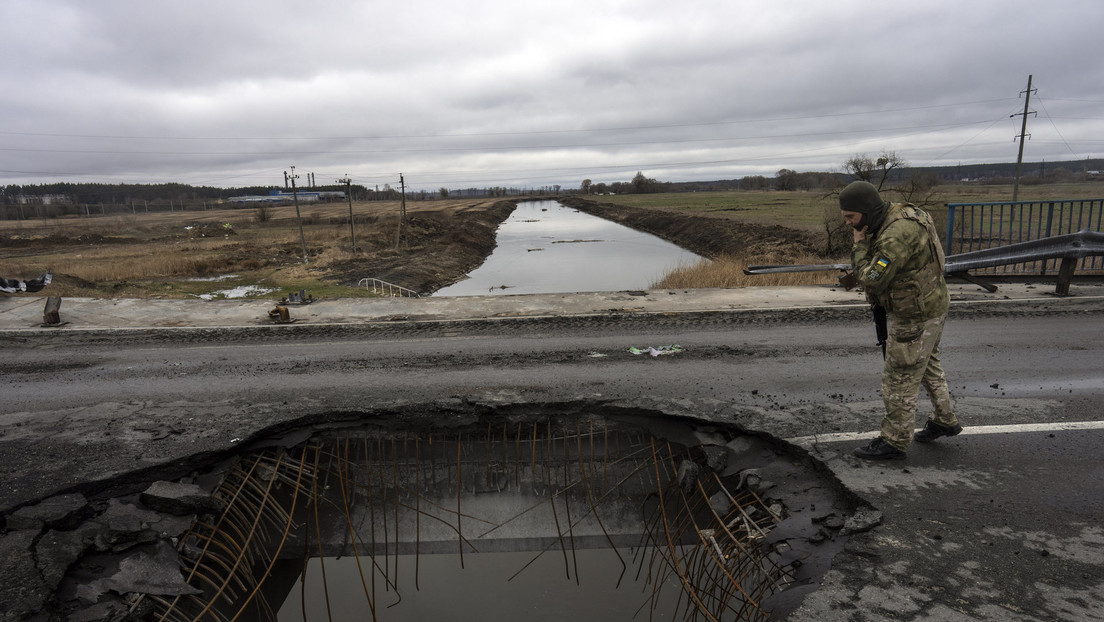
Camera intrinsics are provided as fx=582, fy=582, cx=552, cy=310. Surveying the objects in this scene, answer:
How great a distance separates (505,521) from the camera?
4.50 meters

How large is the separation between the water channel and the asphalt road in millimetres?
13116

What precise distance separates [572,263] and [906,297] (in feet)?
98.5

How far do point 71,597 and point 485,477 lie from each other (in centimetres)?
260

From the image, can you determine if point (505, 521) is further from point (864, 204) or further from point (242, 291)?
point (242, 291)

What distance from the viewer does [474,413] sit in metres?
5.05

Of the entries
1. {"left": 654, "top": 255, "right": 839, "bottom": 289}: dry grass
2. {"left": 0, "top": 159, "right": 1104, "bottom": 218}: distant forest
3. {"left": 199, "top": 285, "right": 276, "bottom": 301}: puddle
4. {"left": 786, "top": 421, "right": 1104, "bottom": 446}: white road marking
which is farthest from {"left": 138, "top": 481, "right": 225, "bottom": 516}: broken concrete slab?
{"left": 0, "top": 159, "right": 1104, "bottom": 218}: distant forest

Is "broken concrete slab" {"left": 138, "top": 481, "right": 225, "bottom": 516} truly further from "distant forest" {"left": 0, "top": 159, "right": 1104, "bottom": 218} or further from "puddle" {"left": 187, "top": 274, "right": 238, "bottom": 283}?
"distant forest" {"left": 0, "top": 159, "right": 1104, "bottom": 218}

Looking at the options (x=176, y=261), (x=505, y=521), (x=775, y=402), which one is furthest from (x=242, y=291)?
(x=775, y=402)

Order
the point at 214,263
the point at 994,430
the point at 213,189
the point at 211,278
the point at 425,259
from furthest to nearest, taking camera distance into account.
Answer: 1. the point at 213,189
2. the point at 425,259
3. the point at 214,263
4. the point at 211,278
5. the point at 994,430

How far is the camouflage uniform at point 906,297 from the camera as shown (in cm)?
362

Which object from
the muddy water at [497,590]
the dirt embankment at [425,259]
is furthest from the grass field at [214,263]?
the muddy water at [497,590]

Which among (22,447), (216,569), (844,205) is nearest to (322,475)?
(216,569)

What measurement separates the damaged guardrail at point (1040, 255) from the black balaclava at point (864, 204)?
171 inches

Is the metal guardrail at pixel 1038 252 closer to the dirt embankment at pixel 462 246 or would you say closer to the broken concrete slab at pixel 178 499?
the broken concrete slab at pixel 178 499
